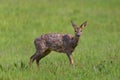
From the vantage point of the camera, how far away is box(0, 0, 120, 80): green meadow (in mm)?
12573

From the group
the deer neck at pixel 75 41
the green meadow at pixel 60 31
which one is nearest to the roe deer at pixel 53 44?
the deer neck at pixel 75 41

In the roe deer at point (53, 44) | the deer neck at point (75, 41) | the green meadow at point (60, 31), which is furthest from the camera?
the roe deer at point (53, 44)

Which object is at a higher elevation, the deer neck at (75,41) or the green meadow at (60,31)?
the deer neck at (75,41)

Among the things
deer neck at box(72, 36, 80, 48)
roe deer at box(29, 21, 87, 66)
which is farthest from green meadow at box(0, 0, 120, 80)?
deer neck at box(72, 36, 80, 48)

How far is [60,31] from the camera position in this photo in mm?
22250

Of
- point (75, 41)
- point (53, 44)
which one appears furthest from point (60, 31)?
point (75, 41)

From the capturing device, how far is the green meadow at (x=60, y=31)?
12573mm

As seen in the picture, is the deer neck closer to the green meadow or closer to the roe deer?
the roe deer

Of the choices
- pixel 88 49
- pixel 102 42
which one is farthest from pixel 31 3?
pixel 88 49

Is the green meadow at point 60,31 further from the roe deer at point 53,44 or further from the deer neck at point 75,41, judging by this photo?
the deer neck at point 75,41

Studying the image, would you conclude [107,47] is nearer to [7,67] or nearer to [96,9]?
[7,67]

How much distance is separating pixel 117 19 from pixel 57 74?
1385 centimetres

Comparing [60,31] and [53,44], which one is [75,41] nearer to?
[53,44]

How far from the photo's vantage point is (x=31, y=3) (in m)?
28.0
